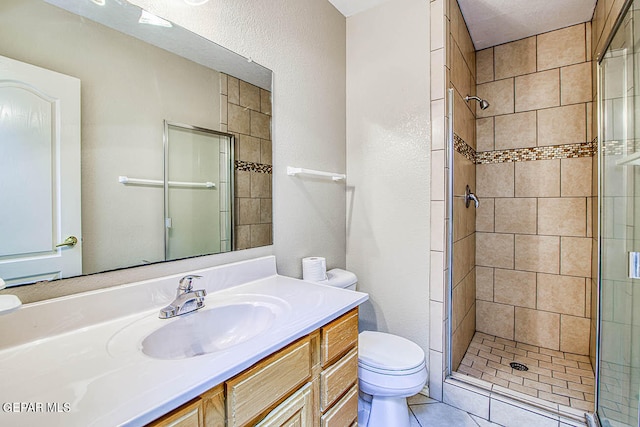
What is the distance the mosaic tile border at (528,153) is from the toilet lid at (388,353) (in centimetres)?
125

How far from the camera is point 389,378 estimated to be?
140 cm

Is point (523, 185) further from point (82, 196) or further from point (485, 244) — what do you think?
point (82, 196)

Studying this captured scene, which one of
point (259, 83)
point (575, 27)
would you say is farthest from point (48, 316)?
point (575, 27)

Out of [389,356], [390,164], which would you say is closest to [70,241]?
[389,356]

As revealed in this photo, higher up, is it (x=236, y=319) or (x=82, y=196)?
(x=82, y=196)

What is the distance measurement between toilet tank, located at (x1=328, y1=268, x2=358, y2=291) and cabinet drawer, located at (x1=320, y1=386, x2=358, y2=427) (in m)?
0.60

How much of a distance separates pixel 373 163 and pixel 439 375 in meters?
1.37

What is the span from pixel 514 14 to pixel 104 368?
2889mm

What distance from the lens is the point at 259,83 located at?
148 centimetres

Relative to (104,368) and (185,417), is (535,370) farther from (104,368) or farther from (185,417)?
(104,368)

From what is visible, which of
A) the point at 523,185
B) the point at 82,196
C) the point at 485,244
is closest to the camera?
the point at 82,196

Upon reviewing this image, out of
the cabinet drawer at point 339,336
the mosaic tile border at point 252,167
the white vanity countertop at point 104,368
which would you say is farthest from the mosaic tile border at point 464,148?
the white vanity countertop at point 104,368

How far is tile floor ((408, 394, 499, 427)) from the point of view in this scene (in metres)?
1.62

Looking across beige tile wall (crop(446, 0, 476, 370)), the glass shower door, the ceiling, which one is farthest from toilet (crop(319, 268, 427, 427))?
the ceiling
